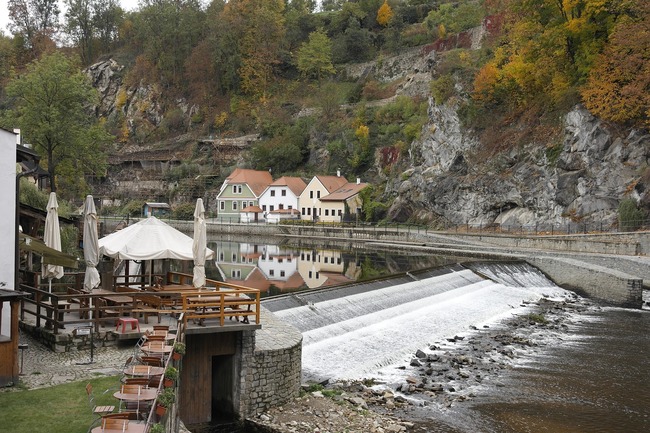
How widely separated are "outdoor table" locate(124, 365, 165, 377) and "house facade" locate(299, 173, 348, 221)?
200 ft

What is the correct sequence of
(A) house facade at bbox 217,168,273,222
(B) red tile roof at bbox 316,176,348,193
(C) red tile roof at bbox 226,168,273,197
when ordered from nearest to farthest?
1. (B) red tile roof at bbox 316,176,348,193
2. (A) house facade at bbox 217,168,273,222
3. (C) red tile roof at bbox 226,168,273,197

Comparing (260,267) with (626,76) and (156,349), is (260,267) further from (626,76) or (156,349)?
(156,349)

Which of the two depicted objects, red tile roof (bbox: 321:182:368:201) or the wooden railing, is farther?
red tile roof (bbox: 321:182:368:201)

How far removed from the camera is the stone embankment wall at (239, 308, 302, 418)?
12.8 metres

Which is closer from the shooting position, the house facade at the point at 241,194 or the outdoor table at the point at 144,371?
the outdoor table at the point at 144,371

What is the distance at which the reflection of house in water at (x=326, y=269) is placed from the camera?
32.2 m

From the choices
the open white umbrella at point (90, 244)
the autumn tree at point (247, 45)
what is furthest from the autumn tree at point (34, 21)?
the open white umbrella at point (90, 244)

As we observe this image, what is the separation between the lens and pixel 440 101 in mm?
56719

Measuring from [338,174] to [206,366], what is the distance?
62091 millimetres

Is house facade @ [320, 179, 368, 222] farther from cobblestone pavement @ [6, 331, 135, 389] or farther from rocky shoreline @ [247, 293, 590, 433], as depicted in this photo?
cobblestone pavement @ [6, 331, 135, 389]

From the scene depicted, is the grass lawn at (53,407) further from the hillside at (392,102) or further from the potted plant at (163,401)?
the hillside at (392,102)

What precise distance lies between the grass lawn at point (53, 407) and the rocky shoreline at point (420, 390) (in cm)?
364

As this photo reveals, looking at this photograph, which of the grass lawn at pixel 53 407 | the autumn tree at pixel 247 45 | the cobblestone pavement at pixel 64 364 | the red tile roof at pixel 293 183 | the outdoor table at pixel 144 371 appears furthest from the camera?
the autumn tree at pixel 247 45

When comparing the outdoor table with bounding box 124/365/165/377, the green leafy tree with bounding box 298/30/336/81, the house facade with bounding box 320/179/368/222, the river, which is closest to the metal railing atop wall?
the house facade with bounding box 320/179/368/222
